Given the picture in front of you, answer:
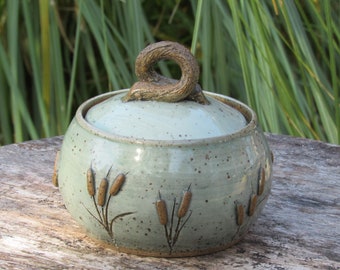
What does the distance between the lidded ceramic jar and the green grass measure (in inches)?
17.6

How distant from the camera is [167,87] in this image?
834mm

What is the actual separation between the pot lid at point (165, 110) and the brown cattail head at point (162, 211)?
0.07 metres

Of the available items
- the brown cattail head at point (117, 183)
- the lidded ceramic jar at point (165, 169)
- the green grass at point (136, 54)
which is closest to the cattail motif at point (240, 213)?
the lidded ceramic jar at point (165, 169)

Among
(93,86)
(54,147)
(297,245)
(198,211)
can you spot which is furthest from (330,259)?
(93,86)

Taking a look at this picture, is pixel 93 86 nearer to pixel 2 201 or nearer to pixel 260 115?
pixel 260 115

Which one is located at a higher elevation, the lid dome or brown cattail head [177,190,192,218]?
the lid dome

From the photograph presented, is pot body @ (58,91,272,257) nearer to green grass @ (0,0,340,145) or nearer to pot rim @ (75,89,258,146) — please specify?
pot rim @ (75,89,258,146)

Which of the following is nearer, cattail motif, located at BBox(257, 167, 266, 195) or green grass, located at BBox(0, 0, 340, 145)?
cattail motif, located at BBox(257, 167, 266, 195)

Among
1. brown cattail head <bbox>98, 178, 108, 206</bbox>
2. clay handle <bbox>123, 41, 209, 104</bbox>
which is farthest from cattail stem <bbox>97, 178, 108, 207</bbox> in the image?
A: clay handle <bbox>123, 41, 209, 104</bbox>

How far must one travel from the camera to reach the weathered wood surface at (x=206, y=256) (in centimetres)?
82

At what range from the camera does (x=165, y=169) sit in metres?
0.78

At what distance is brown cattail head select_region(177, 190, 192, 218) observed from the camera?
775 millimetres

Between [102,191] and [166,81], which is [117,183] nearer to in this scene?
[102,191]

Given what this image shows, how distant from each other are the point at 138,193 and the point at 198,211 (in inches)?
2.5
